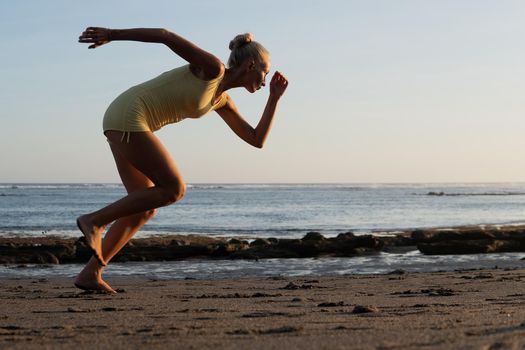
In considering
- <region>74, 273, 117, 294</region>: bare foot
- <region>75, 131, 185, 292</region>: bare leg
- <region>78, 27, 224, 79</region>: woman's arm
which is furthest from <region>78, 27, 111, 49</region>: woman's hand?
<region>74, 273, 117, 294</region>: bare foot

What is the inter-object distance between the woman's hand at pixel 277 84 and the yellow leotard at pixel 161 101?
64cm

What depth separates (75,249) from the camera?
13.1 meters

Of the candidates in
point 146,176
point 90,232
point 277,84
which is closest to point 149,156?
point 146,176

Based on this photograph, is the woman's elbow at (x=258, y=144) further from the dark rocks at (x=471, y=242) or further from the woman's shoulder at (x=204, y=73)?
the dark rocks at (x=471, y=242)

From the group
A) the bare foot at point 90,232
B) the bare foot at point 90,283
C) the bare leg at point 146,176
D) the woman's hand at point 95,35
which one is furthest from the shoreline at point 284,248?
the woman's hand at point 95,35

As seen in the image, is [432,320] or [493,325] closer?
[493,325]

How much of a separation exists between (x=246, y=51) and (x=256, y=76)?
0.60ft

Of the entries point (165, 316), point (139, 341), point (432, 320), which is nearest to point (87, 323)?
point (165, 316)

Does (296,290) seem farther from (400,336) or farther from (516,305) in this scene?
(400,336)

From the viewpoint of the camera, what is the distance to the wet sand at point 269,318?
128 inches

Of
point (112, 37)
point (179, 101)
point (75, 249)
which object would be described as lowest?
point (75, 249)

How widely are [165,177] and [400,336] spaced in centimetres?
231

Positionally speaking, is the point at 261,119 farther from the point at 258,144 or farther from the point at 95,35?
the point at 95,35

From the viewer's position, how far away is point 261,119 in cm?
576
